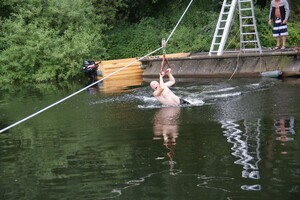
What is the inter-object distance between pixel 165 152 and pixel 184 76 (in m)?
11.4

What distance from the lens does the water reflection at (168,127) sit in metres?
9.38

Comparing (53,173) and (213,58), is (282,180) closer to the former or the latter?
(53,173)

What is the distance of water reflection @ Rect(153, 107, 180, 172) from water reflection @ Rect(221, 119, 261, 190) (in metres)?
0.96

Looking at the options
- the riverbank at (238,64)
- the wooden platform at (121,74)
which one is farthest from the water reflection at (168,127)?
the wooden platform at (121,74)

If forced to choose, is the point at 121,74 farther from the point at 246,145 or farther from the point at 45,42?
the point at 246,145

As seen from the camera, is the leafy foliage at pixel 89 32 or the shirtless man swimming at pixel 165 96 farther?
the leafy foliage at pixel 89 32

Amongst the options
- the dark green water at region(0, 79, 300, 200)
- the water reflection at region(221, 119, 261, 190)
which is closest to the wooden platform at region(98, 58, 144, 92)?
the dark green water at region(0, 79, 300, 200)

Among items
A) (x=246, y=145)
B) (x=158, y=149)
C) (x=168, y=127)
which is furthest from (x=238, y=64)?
(x=158, y=149)

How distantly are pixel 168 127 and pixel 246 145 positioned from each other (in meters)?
2.30

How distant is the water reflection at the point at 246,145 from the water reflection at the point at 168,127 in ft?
3.14

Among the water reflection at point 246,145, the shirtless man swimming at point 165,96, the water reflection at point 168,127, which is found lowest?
the water reflection at point 246,145

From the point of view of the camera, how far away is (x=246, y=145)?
9164 millimetres

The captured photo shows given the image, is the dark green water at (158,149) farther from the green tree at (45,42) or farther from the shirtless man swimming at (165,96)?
the green tree at (45,42)

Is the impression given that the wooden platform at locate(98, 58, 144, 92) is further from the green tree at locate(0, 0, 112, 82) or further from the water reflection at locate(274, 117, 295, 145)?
the water reflection at locate(274, 117, 295, 145)
